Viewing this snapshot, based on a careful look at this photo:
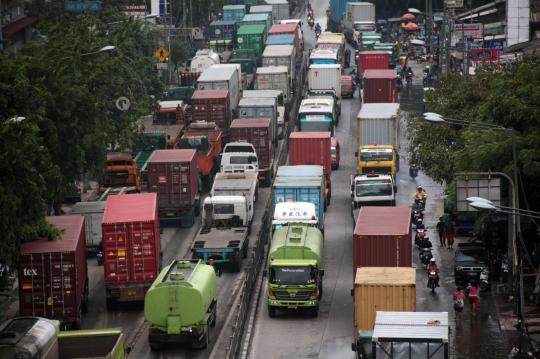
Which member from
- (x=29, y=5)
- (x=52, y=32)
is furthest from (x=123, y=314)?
(x=29, y=5)

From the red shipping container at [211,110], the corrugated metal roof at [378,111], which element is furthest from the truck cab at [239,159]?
the red shipping container at [211,110]

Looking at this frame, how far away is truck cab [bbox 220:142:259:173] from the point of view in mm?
74812

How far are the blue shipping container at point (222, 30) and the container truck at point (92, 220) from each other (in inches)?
2952

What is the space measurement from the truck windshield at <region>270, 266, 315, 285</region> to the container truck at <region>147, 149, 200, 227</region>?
1558cm

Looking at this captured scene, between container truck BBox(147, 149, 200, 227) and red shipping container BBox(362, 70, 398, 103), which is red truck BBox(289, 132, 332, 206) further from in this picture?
red shipping container BBox(362, 70, 398, 103)

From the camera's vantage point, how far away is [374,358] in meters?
42.2

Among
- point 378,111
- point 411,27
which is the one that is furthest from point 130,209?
point 411,27

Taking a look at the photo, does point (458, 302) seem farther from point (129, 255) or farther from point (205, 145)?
point (205, 145)

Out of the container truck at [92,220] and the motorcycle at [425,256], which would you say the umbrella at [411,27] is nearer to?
the motorcycle at [425,256]

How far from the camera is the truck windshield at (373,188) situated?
69188mm

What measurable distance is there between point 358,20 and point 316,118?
173ft

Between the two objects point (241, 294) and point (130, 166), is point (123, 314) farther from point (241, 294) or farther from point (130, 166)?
point (130, 166)

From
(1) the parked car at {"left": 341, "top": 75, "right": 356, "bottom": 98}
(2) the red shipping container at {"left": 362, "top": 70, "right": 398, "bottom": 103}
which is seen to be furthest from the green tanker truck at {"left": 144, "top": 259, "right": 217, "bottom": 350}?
(1) the parked car at {"left": 341, "top": 75, "right": 356, "bottom": 98}

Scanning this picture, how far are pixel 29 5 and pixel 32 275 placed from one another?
196ft
